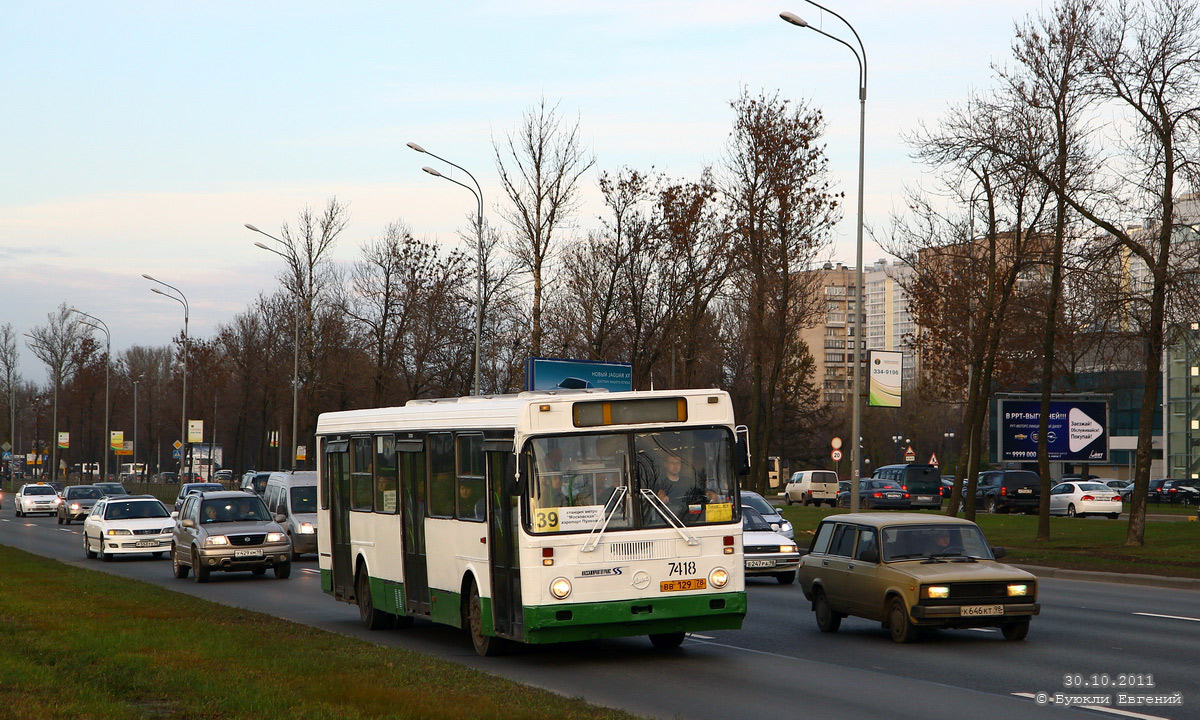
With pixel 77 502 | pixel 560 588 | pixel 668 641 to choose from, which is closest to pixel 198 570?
pixel 668 641

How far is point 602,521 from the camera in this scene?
13.1m

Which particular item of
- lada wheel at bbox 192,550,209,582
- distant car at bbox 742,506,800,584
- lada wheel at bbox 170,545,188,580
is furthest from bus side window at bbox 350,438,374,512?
lada wheel at bbox 170,545,188,580

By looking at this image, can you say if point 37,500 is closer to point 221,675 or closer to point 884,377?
point 884,377

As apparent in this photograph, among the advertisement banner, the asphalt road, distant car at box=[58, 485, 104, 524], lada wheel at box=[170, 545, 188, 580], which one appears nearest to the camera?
the asphalt road

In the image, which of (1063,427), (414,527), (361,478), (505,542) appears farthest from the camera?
(1063,427)

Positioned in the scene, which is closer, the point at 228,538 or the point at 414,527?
the point at 414,527

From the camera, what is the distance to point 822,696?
11.2 meters

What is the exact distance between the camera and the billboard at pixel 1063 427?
48.6 m

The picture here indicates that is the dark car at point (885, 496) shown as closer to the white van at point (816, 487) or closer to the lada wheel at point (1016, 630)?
the white van at point (816, 487)

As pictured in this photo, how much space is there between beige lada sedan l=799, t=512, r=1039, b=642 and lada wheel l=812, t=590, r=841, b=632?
0.01 metres

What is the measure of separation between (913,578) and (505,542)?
14.3 ft

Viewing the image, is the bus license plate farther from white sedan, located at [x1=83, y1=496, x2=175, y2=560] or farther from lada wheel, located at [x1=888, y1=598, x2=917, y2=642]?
white sedan, located at [x1=83, y1=496, x2=175, y2=560]

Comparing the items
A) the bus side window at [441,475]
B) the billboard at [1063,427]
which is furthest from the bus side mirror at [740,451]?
the billboard at [1063,427]

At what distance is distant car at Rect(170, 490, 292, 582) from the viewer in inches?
1015
